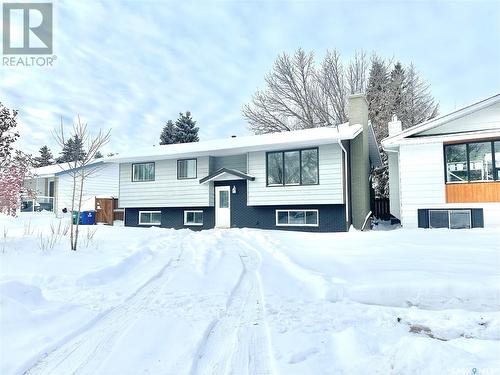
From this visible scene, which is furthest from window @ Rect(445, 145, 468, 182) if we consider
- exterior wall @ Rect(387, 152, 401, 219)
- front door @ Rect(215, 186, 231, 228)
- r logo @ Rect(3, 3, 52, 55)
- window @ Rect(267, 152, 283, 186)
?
r logo @ Rect(3, 3, 52, 55)

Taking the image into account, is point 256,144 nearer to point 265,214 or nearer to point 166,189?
point 265,214

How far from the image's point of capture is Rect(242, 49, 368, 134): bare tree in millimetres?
27922

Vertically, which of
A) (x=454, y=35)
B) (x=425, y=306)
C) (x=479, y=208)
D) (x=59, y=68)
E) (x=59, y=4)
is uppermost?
(x=454, y=35)

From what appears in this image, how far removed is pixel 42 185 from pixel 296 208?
2627cm

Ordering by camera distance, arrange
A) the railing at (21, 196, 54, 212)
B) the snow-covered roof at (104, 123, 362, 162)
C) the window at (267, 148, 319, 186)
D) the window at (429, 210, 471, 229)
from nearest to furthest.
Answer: the window at (429, 210, 471, 229)
the snow-covered roof at (104, 123, 362, 162)
the window at (267, 148, 319, 186)
the railing at (21, 196, 54, 212)

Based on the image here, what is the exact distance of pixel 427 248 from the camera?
7.47 meters

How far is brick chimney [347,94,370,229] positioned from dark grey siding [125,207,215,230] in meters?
7.26

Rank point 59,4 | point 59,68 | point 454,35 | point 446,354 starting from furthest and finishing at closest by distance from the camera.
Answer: point 454,35 < point 59,68 < point 59,4 < point 446,354

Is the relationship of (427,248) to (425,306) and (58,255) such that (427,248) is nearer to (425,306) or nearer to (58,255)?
(425,306)

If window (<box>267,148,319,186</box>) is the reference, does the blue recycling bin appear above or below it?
below

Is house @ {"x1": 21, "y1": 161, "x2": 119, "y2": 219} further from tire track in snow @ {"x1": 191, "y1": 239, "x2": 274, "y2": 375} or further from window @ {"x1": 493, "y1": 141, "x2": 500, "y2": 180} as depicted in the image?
window @ {"x1": 493, "y1": 141, "x2": 500, "y2": 180}

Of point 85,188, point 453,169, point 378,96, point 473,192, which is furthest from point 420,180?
point 85,188

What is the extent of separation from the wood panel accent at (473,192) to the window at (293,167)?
5308 millimetres

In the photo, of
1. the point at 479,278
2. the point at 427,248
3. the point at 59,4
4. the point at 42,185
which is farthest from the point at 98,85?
the point at 42,185
